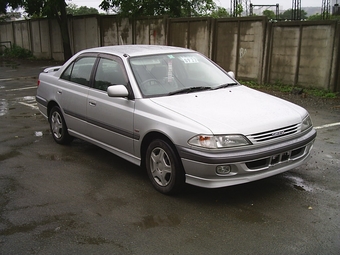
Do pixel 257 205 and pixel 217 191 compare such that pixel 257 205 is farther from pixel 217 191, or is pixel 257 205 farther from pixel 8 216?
pixel 8 216

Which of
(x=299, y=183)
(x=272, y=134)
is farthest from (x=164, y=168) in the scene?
(x=299, y=183)

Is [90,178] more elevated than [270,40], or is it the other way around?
[270,40]

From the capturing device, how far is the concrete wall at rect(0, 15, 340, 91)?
38.1ft

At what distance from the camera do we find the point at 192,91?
17.2 feet

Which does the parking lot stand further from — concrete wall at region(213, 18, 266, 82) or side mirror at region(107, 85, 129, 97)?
concrete wall at region(213, 18, 266, 82)

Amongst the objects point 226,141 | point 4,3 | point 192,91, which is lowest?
point 226,141

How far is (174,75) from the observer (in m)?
5.43

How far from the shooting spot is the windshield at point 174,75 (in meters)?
5.19

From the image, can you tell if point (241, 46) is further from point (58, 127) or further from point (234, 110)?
point (234, 110)

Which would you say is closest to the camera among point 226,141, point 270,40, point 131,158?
point 226,141

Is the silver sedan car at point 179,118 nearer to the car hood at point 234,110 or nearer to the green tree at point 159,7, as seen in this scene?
the car hood at point 234,110

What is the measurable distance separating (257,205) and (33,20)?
24.3 metres

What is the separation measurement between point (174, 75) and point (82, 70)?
166 cm

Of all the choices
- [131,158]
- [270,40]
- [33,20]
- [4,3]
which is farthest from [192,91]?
[33,20]
